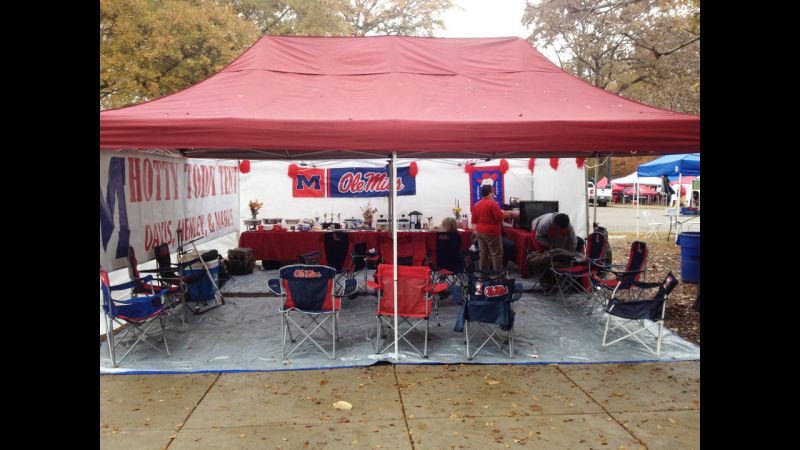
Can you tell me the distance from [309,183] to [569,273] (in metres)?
5.93

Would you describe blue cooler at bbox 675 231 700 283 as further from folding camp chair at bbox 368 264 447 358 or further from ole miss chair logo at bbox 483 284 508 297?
folding camp chair at bbox 368 264 447 358

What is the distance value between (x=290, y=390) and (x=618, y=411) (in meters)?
2.49

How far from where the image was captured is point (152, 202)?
659cm

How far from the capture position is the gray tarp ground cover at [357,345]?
4703 mm

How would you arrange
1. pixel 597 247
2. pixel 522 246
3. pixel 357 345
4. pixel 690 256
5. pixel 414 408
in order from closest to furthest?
pixel 414 408 < pixel 357 345 < pixel 597 247 < pixel 690 256 < pixel 522 246

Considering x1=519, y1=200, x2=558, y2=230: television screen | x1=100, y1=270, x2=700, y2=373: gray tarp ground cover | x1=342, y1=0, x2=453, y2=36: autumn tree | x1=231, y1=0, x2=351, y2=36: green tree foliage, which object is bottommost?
x1=100, y1=270, x2=700, y2=373: gray tarp ground cover

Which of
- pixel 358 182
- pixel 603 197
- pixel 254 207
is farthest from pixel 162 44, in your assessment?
pixel 603 197

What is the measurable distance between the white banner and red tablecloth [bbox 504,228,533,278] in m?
5.36

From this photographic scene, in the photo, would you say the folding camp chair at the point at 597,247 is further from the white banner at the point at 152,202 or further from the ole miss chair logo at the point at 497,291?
the white banner at the point at 152,202

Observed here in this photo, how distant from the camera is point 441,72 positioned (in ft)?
20.7

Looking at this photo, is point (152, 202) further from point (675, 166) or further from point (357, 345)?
point (675, 166)

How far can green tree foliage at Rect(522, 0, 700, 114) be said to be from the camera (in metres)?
14.6

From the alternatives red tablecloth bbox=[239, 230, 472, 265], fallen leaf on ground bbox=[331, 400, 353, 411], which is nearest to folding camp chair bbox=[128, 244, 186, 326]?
fallen leaf on ground bbox=[331, 400, 353, 411]
